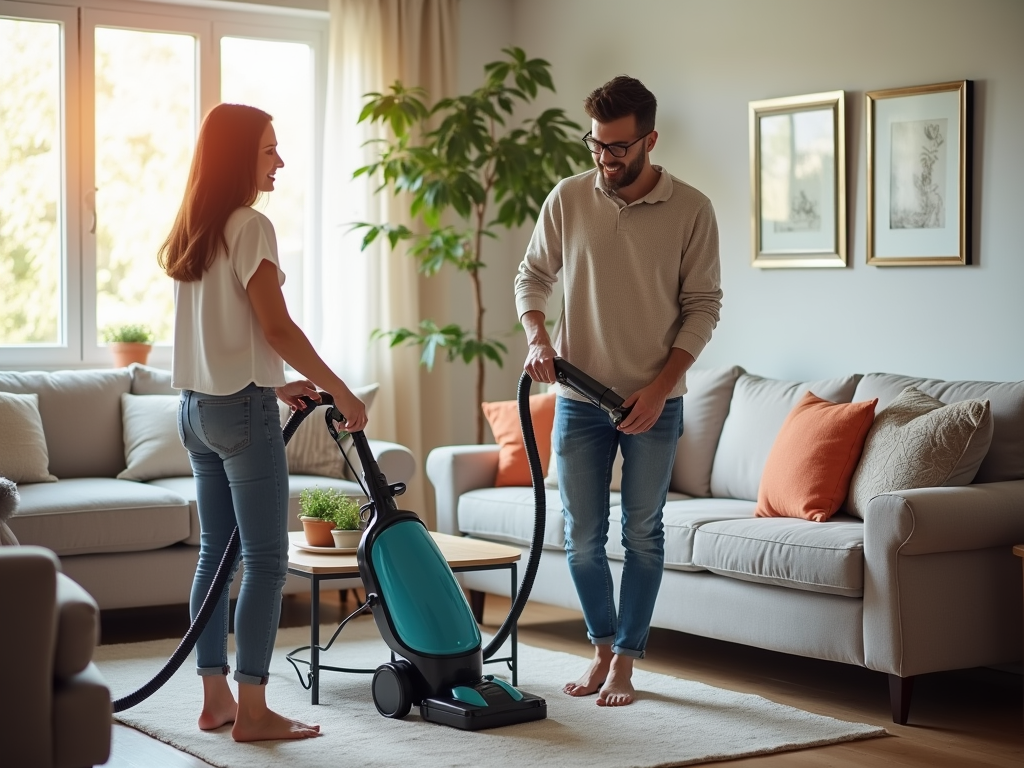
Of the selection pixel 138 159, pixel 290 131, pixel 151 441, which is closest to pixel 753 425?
pixel 151 441

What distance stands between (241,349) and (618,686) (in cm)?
132

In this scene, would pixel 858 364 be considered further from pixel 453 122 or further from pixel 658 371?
pixel 453 122

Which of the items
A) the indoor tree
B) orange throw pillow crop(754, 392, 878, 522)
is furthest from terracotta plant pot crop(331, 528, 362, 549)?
the indoor tree

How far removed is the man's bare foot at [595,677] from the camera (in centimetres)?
346

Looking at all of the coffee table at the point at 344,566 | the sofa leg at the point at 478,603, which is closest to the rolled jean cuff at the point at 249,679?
the coffee table at the point at 344,566

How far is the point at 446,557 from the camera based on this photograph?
11.6 ft

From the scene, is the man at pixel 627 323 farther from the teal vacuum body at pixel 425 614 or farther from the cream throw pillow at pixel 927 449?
the cream throw pillow at pixel 927 449

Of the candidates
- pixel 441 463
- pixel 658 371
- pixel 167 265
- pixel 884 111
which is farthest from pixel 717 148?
pixel 167 265

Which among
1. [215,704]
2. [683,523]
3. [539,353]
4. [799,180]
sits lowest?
[215,704]

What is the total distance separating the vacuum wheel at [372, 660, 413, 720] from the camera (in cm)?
316

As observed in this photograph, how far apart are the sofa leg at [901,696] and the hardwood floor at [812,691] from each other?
3cm

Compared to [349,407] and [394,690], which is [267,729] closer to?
[394,690]

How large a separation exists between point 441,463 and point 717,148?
153 cm

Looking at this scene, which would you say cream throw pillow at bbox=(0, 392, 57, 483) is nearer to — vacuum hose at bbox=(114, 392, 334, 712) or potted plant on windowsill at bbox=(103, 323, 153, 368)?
potted plant on windowsill at bbox=(103, 323, 153, 368)
